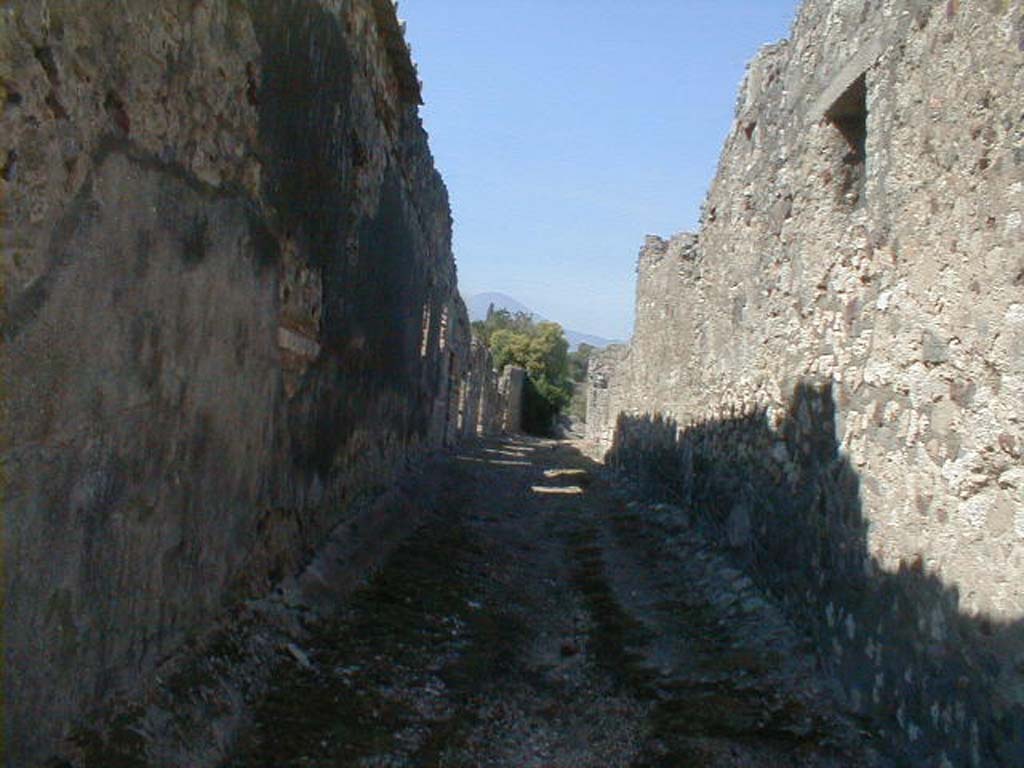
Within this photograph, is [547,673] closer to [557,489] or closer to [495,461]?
[557,489]

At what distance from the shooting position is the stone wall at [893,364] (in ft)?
11.3

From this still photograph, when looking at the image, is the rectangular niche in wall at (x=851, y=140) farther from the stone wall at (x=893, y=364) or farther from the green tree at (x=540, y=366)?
the green tree at (x=540, y=366)

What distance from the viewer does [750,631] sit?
5.76m

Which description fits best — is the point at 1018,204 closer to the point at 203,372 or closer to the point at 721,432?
the point at 203,372

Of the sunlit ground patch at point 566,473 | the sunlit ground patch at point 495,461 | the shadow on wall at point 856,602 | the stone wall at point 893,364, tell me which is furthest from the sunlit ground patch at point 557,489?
the stone wall at point 893,364

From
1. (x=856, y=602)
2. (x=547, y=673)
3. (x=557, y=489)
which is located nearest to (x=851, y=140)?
(x=856, y=602)

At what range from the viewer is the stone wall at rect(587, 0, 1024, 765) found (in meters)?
3.45

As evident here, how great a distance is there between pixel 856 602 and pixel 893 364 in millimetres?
1029

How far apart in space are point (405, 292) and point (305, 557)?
15.2ft

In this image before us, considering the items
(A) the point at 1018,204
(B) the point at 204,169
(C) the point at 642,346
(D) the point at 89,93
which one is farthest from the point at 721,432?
(C) the point at 642,346

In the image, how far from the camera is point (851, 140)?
6.04m

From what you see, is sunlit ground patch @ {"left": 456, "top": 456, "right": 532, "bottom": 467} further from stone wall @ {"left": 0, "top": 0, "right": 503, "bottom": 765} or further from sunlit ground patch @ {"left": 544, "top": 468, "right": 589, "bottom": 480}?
stone wall @ {"left": 0, "top": 0, "right": 503, "bottom": 765}

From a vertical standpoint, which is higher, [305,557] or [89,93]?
[89,93]

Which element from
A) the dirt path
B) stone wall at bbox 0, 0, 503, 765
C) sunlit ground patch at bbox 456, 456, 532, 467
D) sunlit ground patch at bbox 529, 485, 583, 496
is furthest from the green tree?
stone wall at bbox 0, 0, 503, 765
